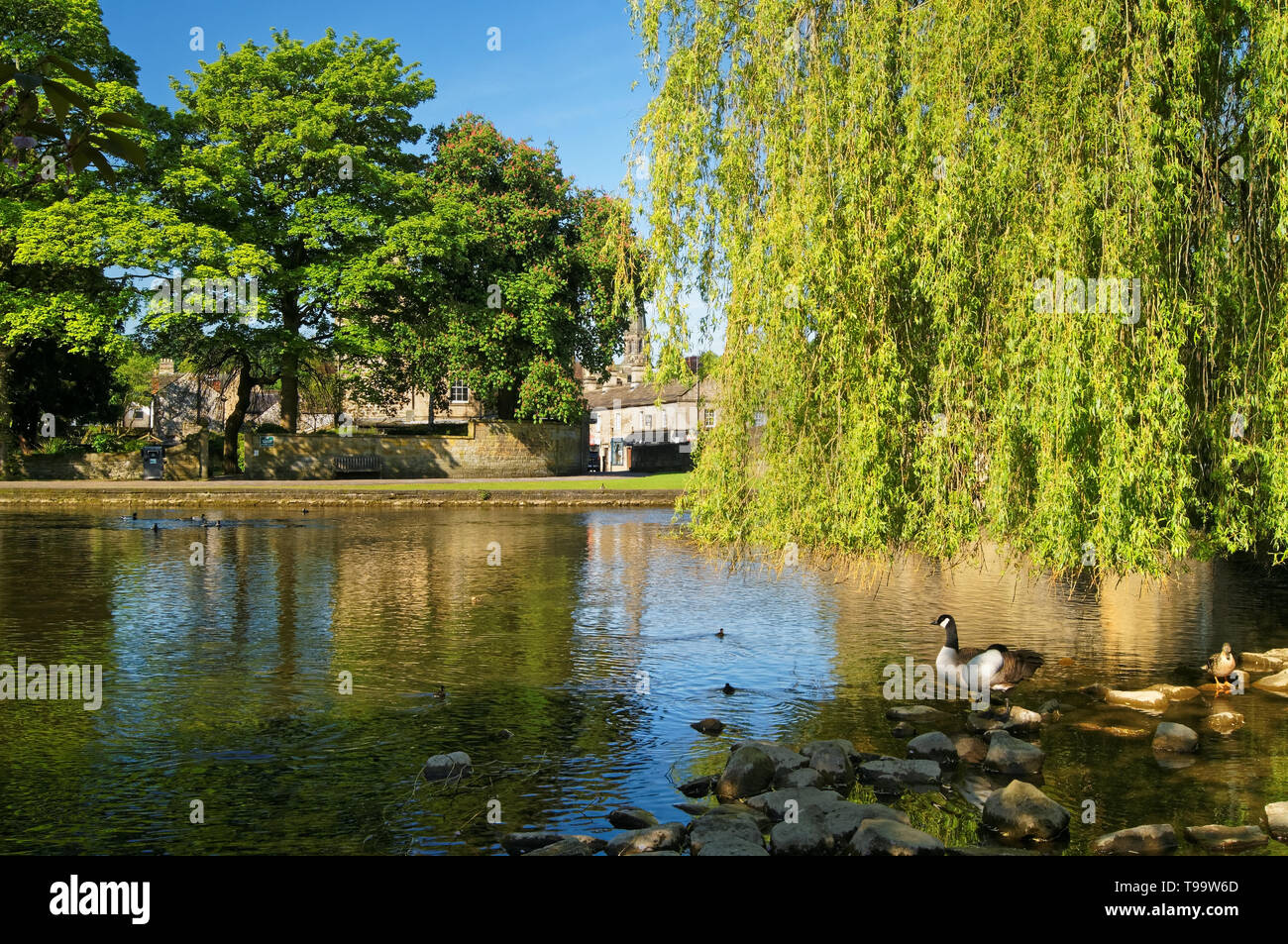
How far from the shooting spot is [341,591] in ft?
58.5

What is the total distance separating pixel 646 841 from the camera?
22.1 ft

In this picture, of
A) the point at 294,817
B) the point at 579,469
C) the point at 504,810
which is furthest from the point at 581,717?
the point at 579,469

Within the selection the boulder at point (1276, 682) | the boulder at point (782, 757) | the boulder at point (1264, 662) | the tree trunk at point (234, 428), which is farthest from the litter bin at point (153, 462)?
the boulder at point (1276, 682)

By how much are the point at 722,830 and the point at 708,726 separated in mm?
2728

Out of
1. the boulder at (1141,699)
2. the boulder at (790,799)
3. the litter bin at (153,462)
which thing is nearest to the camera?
the boulder at (790,799)

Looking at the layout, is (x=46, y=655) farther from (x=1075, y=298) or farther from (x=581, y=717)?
(x=1075, y=298)

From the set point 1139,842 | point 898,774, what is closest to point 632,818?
point 898,774

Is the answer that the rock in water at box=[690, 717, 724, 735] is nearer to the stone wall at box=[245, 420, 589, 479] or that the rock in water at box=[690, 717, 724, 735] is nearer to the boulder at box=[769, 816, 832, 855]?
the boulder at box=[769, 816, 832, 855]

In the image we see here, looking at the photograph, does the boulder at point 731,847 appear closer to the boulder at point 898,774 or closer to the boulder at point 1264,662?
the boulder at point 898,774

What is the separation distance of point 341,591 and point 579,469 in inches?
1493

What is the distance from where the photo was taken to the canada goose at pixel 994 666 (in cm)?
1084

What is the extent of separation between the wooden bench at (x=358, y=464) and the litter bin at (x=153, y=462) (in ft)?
23.9

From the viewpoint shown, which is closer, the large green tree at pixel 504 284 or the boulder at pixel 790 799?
the boulder at pixel 790 799
